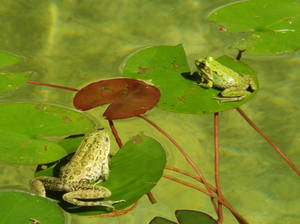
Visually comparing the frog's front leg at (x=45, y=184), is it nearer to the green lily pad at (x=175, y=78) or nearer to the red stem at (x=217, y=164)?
the green lily pad at (x=175, y=78)

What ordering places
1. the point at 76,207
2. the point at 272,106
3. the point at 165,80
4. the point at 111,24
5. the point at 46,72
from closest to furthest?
the point at 76,207
the point at 165,80
the point at 272,106
the point at 46,72
the point at 111,24

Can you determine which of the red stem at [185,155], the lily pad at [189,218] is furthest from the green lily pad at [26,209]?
the red stem at [185,155]

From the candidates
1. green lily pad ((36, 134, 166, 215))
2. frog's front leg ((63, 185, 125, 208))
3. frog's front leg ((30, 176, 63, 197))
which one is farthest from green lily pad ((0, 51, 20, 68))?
frog's front leg ((63, 185, 125, 208))

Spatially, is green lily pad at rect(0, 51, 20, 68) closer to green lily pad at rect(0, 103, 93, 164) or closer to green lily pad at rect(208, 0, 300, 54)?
green lily pad at rect(0, 103, 93, 164)

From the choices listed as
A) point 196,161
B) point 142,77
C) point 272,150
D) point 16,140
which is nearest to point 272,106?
point 272,150

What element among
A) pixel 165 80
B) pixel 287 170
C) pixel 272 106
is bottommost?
pixel 287 170

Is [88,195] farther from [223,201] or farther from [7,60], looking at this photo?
[7,60]

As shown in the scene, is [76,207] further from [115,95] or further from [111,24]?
[111,24]
